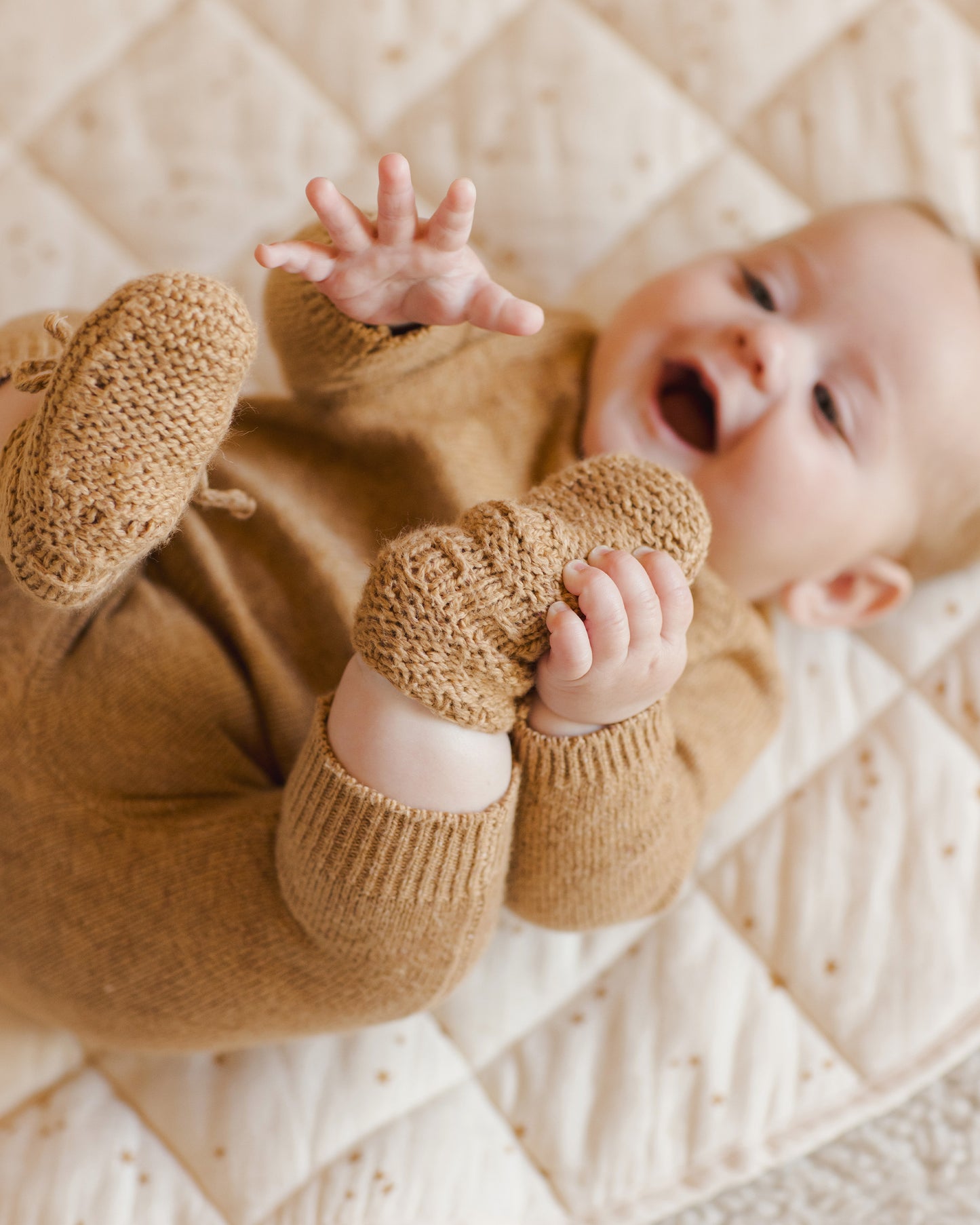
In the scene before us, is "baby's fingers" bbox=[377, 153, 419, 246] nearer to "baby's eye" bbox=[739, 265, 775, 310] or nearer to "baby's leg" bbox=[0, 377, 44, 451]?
"baby's leg" bbox=[0, 377, 44, 451]

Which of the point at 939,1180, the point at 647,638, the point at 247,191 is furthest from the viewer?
the point at 247,191

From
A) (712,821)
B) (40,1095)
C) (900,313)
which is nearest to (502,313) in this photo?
(900,313)

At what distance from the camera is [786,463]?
87cm

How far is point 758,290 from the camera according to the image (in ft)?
3.13

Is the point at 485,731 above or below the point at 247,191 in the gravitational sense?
below

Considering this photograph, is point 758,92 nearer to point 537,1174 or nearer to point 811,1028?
point 811,1028

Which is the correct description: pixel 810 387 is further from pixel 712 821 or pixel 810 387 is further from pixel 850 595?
pixel 712 821

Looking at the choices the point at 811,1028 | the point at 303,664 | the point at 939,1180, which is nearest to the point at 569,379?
the point at 303,664

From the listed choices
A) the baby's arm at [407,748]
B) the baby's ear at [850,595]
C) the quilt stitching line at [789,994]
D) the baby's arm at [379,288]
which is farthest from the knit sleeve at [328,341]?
the quilt stitching line at [789,994]

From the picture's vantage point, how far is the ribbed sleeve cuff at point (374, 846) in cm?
67

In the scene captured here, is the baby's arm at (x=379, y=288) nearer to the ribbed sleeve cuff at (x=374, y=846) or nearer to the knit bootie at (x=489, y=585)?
the knit bootie at (x=489, y=585)

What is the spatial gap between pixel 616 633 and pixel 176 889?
39 centimetres

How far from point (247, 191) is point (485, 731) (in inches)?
28.3

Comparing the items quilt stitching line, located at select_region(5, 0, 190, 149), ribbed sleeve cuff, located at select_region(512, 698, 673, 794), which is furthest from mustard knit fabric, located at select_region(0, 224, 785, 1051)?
quilt stitching line, located at select_region(5, 0, 190, 149)
